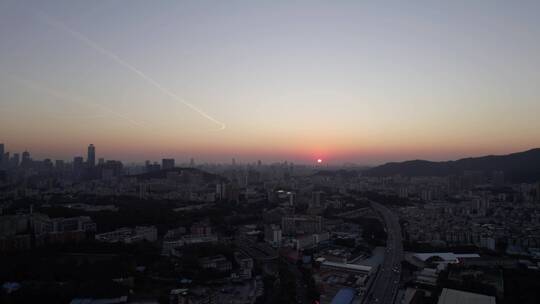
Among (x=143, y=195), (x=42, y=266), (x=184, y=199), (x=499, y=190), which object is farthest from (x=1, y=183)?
(x=499, y=190)

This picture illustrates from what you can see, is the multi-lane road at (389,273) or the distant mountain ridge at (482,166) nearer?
the multi-lane road at (389,273)

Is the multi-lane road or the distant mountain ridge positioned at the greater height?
the distant mountain ridge

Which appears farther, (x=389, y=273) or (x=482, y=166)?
(x=482, y=166)

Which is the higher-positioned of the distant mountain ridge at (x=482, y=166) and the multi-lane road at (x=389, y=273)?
the distant mountain ridge at (x=482, y=166)

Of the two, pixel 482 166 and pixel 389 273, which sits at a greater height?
pixel 482 166
